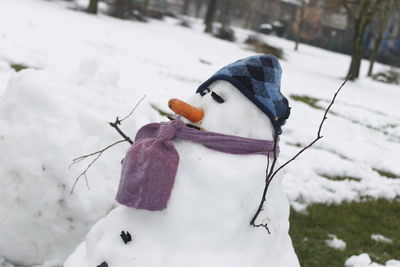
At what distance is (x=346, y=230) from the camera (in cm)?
467

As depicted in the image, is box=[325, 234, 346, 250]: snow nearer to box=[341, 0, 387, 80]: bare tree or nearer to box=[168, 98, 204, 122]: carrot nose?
box=[168, 98, 204, 122]: carrot nose

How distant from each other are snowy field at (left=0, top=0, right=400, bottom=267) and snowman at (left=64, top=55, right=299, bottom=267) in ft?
2.50

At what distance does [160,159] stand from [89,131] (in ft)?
4.13

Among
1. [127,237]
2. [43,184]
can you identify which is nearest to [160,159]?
[127,237]

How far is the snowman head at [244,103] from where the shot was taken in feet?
6.96

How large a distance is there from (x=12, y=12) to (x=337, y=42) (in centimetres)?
3545

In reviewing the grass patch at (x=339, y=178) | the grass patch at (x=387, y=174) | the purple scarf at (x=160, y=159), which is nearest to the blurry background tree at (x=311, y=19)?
the grass patch at (x=387, y=174)

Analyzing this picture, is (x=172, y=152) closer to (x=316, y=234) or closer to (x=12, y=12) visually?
(x=316, y=234)

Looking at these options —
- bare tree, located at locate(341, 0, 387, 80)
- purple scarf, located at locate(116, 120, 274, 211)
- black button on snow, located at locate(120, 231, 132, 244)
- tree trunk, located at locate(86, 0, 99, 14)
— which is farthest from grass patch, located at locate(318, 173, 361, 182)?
tree trunk, located at locate(86, 0, 99, 14)

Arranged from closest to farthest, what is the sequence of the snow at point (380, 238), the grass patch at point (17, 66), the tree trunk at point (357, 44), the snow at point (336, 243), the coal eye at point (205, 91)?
the coal eye at point (205, 91), the snow at point (336, 243), the snow at point (380, 238), the grass patch at point (17, 66), the tree trunk at point (357, 44)

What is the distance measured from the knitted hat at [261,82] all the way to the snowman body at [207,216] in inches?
1.6

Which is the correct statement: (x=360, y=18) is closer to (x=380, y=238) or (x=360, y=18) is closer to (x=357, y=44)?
(x=357, y=44)

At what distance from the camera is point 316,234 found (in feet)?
14.6

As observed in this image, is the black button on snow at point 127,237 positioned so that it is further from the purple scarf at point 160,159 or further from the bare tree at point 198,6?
the bare tree at point 198,6
